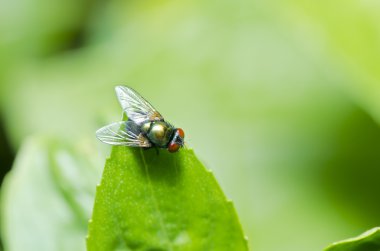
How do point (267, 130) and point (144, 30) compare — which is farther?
point (144, 30)

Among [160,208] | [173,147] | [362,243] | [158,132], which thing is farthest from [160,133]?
[362,243]

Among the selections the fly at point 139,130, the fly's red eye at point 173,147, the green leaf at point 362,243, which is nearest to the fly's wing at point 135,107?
the fly at point 139,130

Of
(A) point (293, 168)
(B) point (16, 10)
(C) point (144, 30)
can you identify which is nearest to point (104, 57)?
(C) point (144, 30)

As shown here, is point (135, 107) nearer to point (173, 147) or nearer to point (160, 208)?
point (173, 147)

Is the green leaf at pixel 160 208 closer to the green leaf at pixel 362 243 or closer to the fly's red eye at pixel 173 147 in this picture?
the fly's red eye at pixel 173 147

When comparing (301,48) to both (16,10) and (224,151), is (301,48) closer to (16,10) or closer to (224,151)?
(224,151)

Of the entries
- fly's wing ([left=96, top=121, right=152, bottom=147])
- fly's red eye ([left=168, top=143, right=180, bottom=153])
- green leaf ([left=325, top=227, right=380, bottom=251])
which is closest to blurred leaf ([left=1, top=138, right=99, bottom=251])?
fly's wing ([left=96, top=121, right=152, bottom=147])
